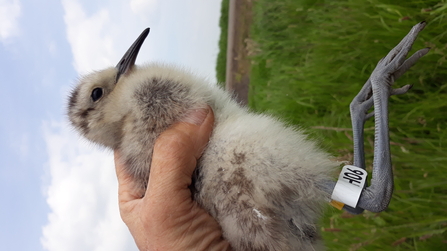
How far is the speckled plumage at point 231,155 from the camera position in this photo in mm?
916

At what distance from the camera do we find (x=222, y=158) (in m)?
0.97

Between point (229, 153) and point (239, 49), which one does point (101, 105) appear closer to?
point (229, 153)

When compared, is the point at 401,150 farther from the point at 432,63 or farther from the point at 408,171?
the point at 432,63

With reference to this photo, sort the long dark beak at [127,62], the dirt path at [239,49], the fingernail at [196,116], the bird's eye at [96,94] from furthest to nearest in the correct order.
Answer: the dirt path at [239,49] < the long dark beak at [127,62] < the bird's eye at [96,94] < the fingernail at [196,116]

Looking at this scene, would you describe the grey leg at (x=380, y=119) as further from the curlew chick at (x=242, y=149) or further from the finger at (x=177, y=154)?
the finger at (x=177, y=154)

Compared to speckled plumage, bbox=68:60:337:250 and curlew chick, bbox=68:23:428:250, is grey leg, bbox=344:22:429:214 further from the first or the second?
speckled plumage, bbox=68:60:337:250

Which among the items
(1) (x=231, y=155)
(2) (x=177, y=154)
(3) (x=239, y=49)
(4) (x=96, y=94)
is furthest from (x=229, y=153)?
(3) (x=239, y=49)

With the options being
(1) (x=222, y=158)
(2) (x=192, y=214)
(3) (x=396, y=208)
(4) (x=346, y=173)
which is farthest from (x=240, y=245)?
(3) (x=396, y=208)

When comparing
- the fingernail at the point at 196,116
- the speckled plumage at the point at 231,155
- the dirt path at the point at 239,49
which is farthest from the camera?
the dirt path at the point at 239,49

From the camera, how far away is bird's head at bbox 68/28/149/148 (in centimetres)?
115

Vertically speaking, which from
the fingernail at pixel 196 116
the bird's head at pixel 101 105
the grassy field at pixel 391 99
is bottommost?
the grassy field at pixel 391 99

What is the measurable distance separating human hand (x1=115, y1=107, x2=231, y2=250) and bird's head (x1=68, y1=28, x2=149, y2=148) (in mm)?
236

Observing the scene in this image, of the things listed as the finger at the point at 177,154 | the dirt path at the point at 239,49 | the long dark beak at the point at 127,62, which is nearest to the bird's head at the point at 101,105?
the long dark beak at the point at 127,62

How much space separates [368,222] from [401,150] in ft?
1.41
